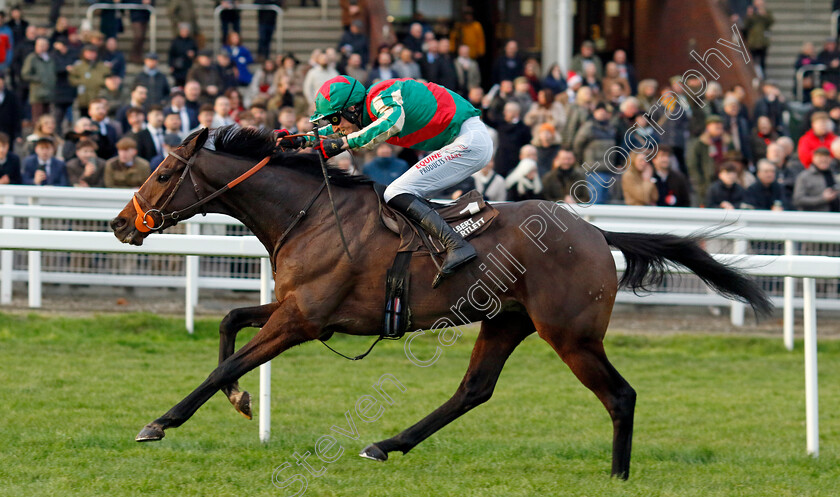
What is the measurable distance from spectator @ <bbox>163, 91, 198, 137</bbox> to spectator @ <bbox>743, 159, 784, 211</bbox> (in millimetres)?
5399

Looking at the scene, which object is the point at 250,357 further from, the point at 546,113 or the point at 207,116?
the point at 546,113

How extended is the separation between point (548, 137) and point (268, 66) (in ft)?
13.0

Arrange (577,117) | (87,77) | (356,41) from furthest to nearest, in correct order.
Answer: (356,41)
(87,77)
(577,117)

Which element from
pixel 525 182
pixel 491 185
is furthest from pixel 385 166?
pixel 525 182

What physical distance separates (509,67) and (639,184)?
4.94m

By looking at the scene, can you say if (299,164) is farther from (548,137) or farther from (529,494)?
(548,137)

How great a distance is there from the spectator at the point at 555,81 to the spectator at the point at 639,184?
391cm

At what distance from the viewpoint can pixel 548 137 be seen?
36.1 feet

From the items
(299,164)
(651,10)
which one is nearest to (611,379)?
(299,164)

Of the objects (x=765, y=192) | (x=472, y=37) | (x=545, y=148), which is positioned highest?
(x=472, y=37)

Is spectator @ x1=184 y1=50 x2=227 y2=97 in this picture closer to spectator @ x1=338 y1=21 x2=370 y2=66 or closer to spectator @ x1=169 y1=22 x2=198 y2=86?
spectator @ x1=169 y1=22 x2=198 y2=86

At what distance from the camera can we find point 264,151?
5.13 meters

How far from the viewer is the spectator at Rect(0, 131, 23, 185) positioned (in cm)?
957

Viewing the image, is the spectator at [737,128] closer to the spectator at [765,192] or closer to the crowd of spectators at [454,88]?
the crowd of spectators at [454,88]
